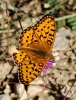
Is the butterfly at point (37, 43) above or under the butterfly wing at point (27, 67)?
above

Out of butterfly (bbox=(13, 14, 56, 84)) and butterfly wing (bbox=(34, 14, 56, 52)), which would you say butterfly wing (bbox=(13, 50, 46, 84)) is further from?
butterfly wing (bbox=(34, 14, 56, 52))

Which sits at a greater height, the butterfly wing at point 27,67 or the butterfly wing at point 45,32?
the butterfly wing at point 45,32

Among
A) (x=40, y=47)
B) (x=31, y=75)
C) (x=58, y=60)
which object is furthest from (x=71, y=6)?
(x=31, y=75)

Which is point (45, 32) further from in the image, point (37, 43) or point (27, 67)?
point (27, 67)

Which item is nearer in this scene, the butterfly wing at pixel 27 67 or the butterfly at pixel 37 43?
the butterfly wing at pixel 27 67

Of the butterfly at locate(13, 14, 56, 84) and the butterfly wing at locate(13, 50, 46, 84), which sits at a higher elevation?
the butterfly at locate(13, 14, 56, 84)

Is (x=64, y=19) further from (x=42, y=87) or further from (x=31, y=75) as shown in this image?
(x=31, y=75)

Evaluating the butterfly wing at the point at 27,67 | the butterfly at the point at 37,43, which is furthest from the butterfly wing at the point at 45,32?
the butterfly wing at the point at 27,67

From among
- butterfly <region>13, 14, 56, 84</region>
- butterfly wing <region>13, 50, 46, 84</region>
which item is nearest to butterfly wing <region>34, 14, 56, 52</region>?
butterfly <region>13, 14, 56, 84</region>

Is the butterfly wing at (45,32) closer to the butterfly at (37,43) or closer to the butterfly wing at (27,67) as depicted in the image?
the butterfly at (37,43)
